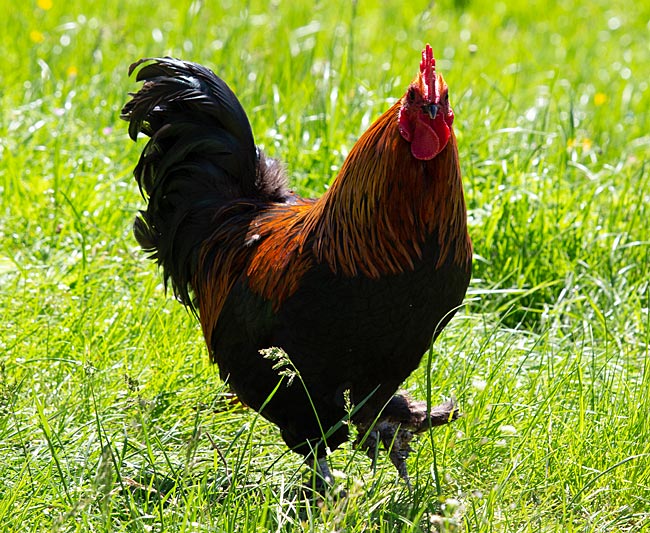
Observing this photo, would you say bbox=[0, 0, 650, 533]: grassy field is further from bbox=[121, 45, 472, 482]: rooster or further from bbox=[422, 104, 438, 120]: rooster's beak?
bbox=[422, 104, 438, 120]: rooster's beak

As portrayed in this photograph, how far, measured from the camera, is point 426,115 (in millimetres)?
2789

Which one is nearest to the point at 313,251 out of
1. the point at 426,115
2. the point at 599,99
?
the point at 426,115

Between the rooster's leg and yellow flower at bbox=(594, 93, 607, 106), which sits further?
yellow flower at bbox=(594, 93, 607, 106)

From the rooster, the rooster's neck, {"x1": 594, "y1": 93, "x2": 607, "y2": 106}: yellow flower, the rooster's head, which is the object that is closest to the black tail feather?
the rooster

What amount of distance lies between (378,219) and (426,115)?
1.31 ft

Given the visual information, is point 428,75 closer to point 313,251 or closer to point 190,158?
point 313,251

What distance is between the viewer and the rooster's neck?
290 centimetres

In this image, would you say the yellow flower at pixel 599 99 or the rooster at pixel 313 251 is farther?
the yellow flower at pixel 599 99

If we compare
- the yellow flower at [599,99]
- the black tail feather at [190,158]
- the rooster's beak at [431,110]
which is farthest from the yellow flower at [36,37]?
the rooster's beak at [431,110]

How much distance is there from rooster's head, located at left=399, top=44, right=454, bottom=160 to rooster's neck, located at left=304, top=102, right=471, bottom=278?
0.05 metres

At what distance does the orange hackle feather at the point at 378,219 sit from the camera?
2908mm

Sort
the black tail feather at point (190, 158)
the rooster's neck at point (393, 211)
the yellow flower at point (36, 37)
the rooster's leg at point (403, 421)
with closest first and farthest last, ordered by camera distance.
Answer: the rooster's neck at point (393, 211), the rooster's leg at point (403, 421), the black tail feather at point (190, 158), the yellow flower at point (36, 37)

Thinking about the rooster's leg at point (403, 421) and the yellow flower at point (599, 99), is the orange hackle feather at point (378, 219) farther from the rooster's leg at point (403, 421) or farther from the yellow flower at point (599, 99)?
the yellow flower at point (599, 99)

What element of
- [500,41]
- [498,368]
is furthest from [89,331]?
[500,41]
